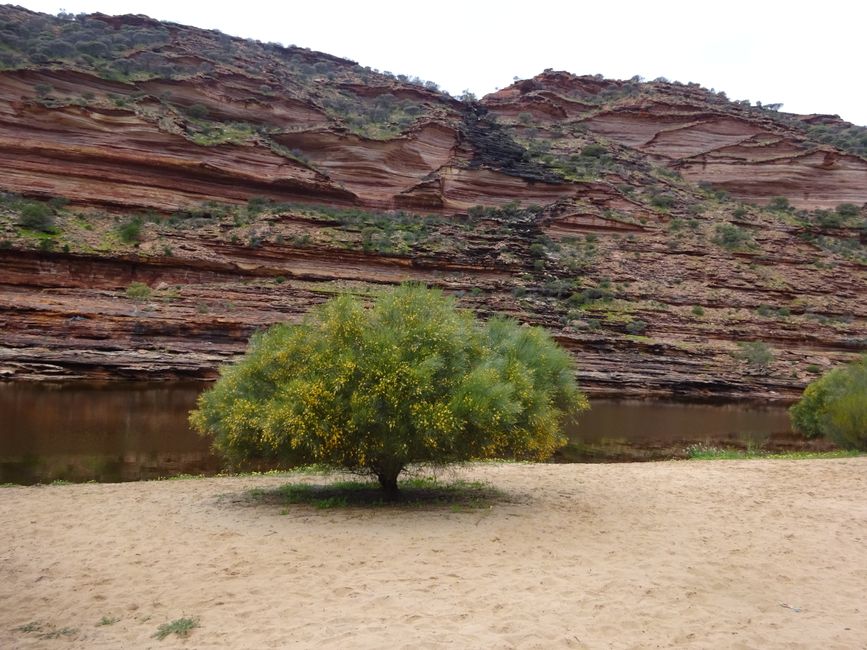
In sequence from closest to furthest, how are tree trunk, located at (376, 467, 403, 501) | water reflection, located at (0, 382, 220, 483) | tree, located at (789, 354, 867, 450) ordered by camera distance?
1. tree trunk, located at (376, 467, 403, 501)
2. water reflection, located at (0, 382, 220, 483)
3. tree, located at (789, 354, 867, 450)

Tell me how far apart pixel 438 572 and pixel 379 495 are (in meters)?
5.02

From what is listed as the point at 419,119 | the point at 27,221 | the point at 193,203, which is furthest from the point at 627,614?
the point at 419,119

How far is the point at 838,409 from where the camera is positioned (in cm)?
2511

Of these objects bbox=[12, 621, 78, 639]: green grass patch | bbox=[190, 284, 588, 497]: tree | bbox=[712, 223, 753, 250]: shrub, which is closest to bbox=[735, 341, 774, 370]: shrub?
bbox=[712, 223, 753, 250]: shrub

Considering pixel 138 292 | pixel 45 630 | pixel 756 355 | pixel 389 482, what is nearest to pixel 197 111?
pixel 138 292

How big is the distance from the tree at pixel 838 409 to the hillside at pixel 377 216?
15.2m

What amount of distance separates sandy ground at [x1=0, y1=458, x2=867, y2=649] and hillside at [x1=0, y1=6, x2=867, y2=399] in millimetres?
28618

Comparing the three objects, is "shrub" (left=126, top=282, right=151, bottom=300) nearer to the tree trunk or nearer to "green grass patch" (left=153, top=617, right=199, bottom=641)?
the tree trunk

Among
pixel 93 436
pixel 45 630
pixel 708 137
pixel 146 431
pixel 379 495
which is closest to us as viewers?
pixel 45 630

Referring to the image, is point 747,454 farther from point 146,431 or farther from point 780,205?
point 780,205

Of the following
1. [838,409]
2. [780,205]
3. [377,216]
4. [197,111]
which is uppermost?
[197,111]

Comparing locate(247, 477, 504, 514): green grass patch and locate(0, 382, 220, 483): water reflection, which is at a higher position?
locate(247, 477, 504, 514): green grass patch

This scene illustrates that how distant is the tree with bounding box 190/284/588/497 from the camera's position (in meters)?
10.8

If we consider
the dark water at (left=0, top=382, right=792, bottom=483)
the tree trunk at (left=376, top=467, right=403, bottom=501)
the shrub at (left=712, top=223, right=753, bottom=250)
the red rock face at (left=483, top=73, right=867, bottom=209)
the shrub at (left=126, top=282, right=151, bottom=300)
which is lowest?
the dark water at (left=0, top=382, right=792, bottom=483)
